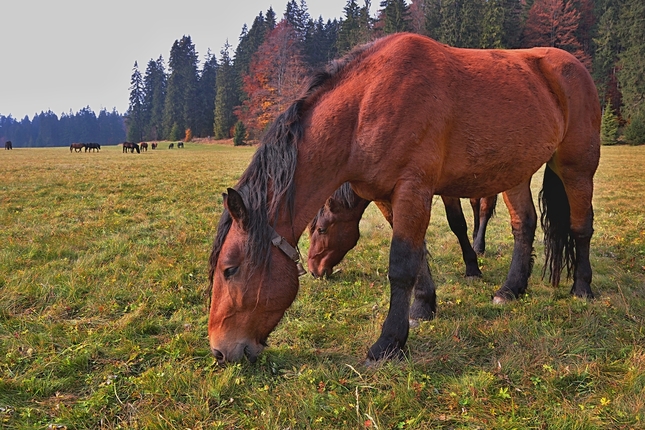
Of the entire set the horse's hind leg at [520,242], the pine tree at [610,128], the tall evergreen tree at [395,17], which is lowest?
the horse's hind leg at [520,242]

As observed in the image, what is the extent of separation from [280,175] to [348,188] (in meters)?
1.91

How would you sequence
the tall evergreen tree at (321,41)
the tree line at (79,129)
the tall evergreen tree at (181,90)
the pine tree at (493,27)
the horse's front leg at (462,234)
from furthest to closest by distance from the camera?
the tree line at (79,129)
the tall evergreen tree at (181,90)
the tall evergreen tree at (321,41)
the pine tree at (493,27)
the horse's front leg at (462,234)

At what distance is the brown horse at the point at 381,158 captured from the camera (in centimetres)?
265

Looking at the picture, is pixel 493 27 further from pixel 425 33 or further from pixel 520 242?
pixel 520 242

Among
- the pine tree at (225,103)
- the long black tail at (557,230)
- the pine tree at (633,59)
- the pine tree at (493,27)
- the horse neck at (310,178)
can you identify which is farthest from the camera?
the pine tree at (225,103)

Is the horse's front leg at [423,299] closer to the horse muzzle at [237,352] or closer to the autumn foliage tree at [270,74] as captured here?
the horse muzzle at [237,352]

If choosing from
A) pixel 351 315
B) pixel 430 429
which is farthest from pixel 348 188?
pixel 430 429

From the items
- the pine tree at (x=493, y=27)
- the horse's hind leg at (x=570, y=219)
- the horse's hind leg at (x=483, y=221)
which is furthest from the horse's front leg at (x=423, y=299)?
the pine tree at (x=493, y=27)

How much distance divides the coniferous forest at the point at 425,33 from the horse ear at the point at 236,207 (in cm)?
1674

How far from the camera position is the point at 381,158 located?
280 cm

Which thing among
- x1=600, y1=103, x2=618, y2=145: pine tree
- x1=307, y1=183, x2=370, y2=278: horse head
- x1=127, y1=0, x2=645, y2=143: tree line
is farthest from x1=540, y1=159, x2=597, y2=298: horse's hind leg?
x1=600, y1=103, x2=618, y2=145: pine tree

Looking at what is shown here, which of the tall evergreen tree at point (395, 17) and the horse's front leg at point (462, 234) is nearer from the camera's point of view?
the horse's front leg at point (462, 234)

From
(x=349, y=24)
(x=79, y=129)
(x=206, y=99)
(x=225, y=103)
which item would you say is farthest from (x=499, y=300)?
(x=79, y=129)

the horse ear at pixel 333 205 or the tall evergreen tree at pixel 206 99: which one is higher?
the tall evergreen tree at pixel 206 99
